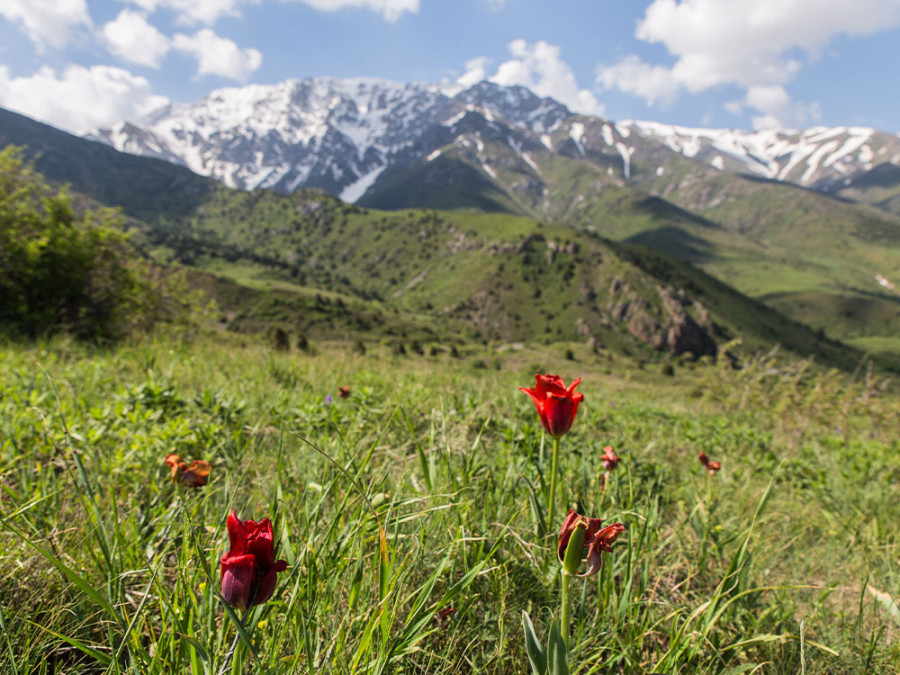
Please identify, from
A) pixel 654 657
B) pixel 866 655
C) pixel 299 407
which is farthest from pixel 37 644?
pixel 866 655

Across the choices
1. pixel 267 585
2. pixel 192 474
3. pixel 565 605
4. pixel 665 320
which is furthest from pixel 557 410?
pixel 665 320

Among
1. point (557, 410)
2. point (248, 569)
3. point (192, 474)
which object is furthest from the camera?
point (192, 474)

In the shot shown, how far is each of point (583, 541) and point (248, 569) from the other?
847 millimetres

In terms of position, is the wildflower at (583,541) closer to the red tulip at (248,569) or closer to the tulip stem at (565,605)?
the tulip stem at (565,605)

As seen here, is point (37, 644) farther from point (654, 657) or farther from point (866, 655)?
point (866, 655)

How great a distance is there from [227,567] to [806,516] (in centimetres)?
422

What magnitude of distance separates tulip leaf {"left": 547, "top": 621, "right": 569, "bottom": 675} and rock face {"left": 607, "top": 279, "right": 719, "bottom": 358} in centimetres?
19171

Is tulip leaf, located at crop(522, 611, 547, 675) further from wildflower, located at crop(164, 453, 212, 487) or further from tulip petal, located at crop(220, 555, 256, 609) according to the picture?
wildflower, located at crop(164, 453, 212, 487)

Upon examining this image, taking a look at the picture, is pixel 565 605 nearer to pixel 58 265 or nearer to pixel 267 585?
pixel 267 585

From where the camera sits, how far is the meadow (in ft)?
4.54

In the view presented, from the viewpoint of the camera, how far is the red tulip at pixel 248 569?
40.6 inches

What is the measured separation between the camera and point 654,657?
1671 mm

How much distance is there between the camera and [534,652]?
1.11 metres

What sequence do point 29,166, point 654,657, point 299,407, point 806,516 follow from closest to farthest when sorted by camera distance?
point 654,657, point 806,516, point 299,407, point 29,166
